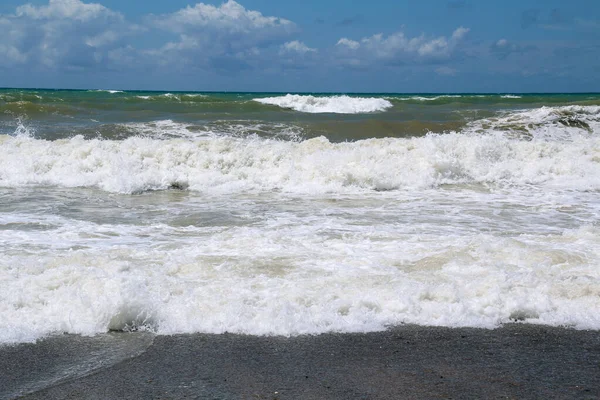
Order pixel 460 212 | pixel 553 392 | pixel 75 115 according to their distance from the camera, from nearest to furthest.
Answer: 1. pixel 553 392
2. pixel 460 212
3. pixel 75 115

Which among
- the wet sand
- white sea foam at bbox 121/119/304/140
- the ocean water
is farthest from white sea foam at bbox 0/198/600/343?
white sea foam at bbox 121/119/304/140

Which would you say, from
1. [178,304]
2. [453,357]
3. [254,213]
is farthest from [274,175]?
[453,357]

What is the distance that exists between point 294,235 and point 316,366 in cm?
355

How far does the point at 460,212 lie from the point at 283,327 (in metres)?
5.57

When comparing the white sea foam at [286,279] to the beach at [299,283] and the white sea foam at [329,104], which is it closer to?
the beach at [299,283]

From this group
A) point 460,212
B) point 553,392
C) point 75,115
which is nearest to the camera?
point 553,392

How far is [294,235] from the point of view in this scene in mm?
7539

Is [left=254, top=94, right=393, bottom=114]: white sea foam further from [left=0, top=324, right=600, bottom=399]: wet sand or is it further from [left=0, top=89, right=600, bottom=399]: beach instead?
[left=0, top=324, right=600, bottom=399]: wet sand

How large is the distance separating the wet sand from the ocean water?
0.75ft

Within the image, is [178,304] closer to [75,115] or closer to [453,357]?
[453,357]

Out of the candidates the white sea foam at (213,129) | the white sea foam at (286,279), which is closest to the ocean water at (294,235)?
the white sea foam at (286,279)

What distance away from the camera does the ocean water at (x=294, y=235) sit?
15.9 ft

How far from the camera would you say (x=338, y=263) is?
6.36 metres

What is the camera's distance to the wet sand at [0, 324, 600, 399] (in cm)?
369
